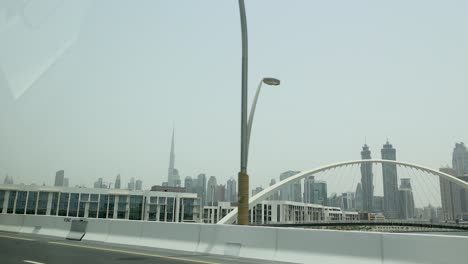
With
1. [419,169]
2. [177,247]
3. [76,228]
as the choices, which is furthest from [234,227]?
[419,169]

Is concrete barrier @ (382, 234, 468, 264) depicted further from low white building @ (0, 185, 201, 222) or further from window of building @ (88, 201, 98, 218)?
window of building @ (88, 201, 98, 218)

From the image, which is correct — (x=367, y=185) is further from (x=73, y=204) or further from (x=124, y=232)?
(x=124, y=232)

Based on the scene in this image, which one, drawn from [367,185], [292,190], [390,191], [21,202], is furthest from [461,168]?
[21,202]

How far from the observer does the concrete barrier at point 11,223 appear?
23125 millimetres

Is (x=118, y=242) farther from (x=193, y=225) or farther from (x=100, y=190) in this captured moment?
(x=100, y=190)

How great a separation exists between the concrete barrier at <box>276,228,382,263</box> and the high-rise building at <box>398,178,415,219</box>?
12242cm

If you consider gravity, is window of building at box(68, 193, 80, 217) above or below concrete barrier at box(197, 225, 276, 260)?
above

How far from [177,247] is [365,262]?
7082mm

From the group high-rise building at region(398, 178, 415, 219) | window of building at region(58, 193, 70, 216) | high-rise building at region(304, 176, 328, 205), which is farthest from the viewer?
high-rise building at region(304, 176, 328, 205)

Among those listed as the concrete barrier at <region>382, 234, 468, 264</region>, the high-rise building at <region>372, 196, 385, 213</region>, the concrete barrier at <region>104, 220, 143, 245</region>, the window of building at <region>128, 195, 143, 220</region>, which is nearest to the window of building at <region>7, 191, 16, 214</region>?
the window of building at <region>128, 195, 143, 220</region>

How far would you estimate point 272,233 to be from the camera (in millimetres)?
12391

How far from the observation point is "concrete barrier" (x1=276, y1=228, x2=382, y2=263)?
1023cm

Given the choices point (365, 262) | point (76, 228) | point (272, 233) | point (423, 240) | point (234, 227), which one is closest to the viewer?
point (423, 240)

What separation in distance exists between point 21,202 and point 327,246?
6092 inches
